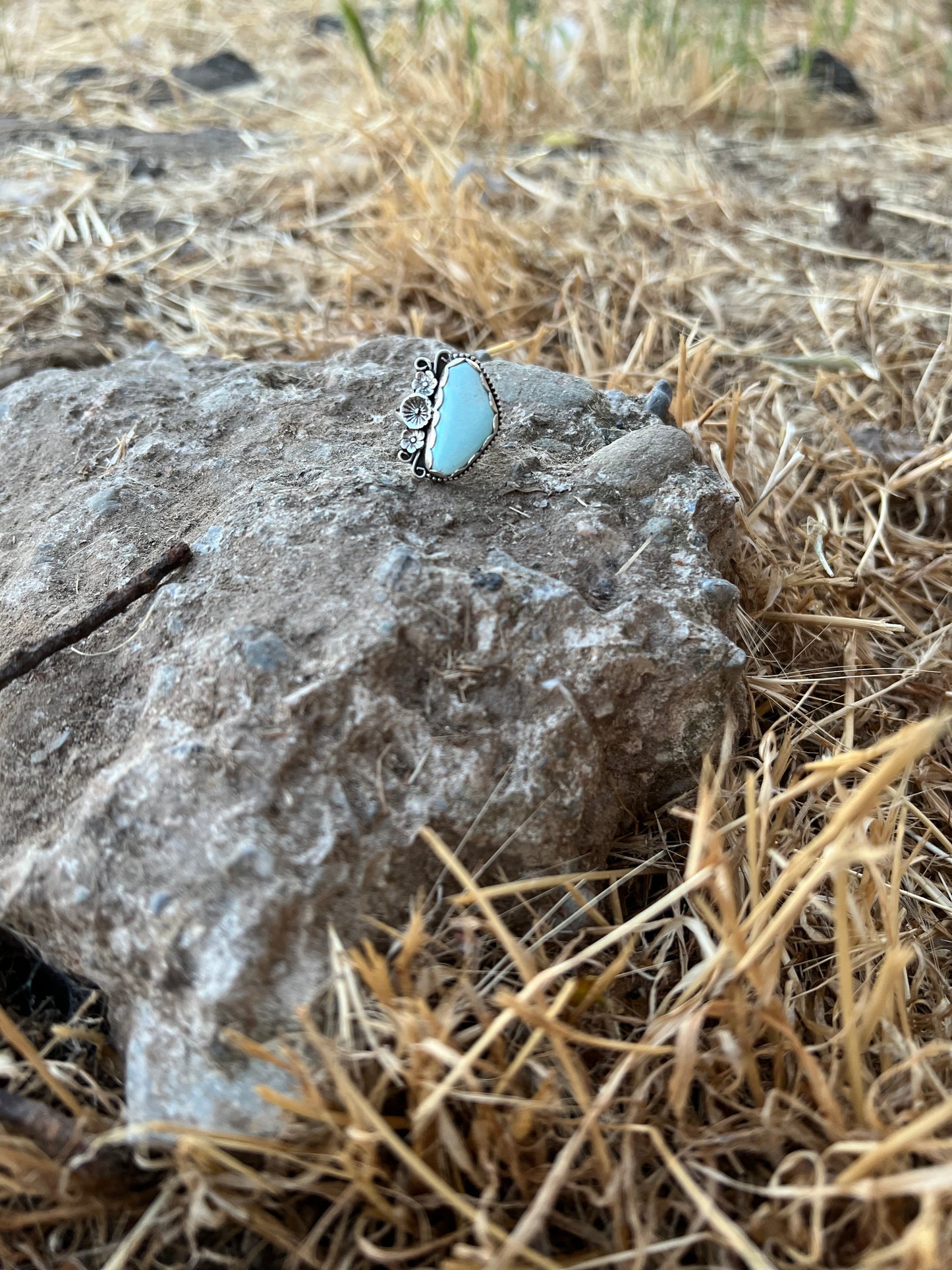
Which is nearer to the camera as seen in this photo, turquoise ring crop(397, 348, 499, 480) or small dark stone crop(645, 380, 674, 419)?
turquoise ring crop(397, 348, 499, 480)

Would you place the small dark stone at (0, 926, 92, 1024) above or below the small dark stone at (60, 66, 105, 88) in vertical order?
below

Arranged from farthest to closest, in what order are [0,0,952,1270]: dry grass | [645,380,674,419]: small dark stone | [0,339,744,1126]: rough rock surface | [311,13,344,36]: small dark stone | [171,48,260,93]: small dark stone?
1. [311,13,344,36]: small dark stone
2. [171,48,260,93]: small dark stone
3. [645,380,674,419]: small dark stone
4. [0,339,744,1126]: rough rock surface
5. [0,0,952,1270]: dry grass

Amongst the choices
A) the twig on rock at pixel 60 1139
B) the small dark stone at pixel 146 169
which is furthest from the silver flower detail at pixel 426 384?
the small dark stone at pixel 146 169

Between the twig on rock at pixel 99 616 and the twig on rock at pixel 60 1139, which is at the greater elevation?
the twig on rock at pixel 99 616

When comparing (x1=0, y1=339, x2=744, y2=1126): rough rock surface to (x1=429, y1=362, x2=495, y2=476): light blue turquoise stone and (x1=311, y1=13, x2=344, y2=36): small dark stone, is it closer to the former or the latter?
(x1=429, y1=362, x2=495, y2=476): light blue turquoise stone

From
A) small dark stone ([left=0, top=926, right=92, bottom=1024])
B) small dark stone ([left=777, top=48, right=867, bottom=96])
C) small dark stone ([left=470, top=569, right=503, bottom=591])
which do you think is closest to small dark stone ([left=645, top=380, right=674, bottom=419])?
small dark stone ([left=470, top=569, right=503, bottom=591])

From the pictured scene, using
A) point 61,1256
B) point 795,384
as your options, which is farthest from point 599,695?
point 795,384

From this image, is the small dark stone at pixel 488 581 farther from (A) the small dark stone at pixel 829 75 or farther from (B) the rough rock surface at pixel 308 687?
(A) the small dark stone at pixel 829 75
